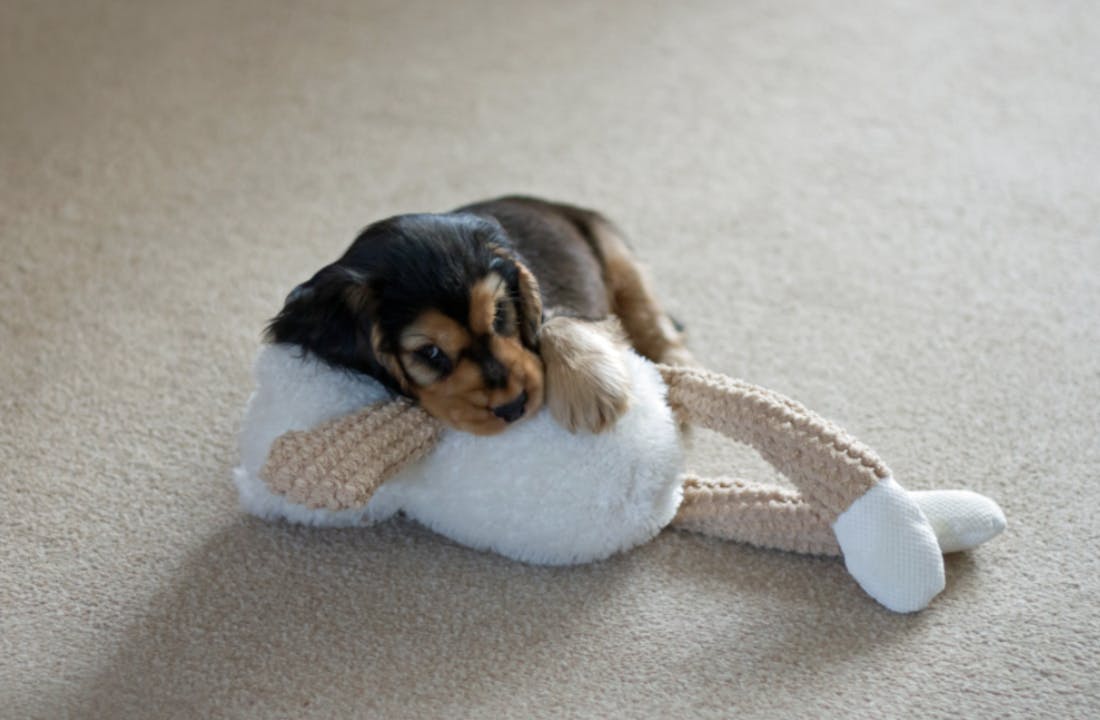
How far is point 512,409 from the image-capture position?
6.00 feet

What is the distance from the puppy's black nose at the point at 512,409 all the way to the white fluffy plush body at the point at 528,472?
2.2 inches

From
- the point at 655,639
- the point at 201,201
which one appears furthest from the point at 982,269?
the point at 201,201

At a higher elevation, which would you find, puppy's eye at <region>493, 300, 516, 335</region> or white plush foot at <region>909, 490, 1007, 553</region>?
puppy's eye at <region>493, 300, 516, 335</region>

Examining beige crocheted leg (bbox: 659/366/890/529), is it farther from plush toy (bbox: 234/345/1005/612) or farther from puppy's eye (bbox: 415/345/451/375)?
puppy's eye (bbox: 415/345/451/375)

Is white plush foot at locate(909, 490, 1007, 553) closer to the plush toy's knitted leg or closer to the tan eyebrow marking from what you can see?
the plush toy's knitted leg

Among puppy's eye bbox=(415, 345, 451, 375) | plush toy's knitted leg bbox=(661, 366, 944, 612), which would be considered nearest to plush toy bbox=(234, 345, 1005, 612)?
plush toy's knitted leg bbox=(661, 366, 944, 612)

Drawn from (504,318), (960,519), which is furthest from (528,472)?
(960,519)

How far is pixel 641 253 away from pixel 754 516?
0.95m

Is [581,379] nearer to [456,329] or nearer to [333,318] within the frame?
[456,329]

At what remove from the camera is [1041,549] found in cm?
193

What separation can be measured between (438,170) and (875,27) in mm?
1464

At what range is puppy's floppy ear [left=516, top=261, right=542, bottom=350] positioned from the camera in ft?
6.30

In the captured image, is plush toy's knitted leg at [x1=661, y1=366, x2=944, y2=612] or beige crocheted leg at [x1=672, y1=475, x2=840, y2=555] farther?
beige crocheted leg at [x1=672, y1=475, x2=840, y2=555]

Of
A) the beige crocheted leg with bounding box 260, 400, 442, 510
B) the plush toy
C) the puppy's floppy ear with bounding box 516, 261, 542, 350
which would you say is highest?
the puppy's floppy ear with bounding box 516, 261, 542, 350
